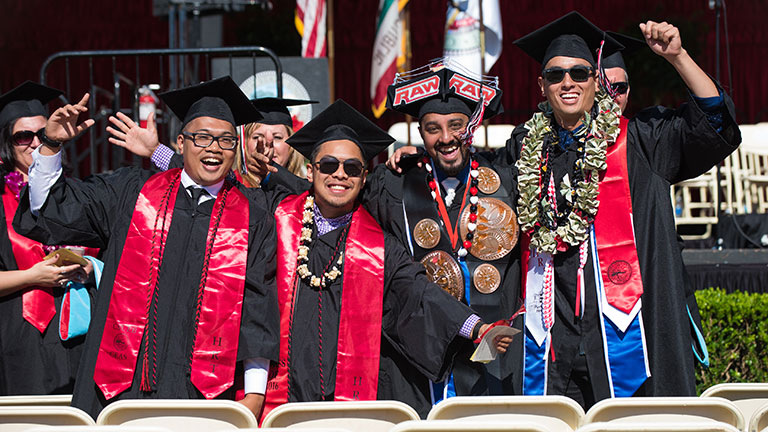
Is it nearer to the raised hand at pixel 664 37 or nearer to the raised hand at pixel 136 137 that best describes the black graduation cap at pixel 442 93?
the raised hand at pixel 664 37

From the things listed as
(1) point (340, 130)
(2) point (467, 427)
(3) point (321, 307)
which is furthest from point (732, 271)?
(2) point (467, 427)

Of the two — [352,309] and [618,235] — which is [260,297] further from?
[618,235]

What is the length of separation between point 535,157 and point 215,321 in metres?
1.52

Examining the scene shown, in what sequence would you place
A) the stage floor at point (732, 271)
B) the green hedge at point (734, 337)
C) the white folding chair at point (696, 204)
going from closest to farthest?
the green hedge at point (734, 337) < the stage floor at point (732, 271) < the white folding chair at point (696, 204)

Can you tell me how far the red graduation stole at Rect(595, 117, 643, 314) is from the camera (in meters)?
3.28

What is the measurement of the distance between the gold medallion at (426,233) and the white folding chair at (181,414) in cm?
143

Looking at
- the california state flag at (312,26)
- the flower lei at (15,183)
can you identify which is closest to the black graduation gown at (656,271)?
the flower lei at (15,183)

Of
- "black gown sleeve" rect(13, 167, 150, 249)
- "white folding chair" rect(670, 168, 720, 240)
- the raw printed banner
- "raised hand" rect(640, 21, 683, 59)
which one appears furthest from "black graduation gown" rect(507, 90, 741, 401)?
the raw printed banner

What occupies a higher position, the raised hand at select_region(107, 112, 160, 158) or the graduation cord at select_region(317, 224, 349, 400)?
the raised hand at select_region(107, 112, 160, 158)

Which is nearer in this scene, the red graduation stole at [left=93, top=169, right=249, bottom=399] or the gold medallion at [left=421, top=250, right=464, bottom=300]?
the red graduation stole at [left=93, top=169, right=249, bottom=399]

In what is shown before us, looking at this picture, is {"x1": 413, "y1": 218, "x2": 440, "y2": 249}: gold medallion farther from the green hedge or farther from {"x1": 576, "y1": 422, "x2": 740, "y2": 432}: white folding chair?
the green hedge

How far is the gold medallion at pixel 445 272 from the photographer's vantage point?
348 cm

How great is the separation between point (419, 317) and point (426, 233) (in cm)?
46

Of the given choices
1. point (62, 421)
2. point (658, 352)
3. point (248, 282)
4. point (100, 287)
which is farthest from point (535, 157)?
point (62, 421)
